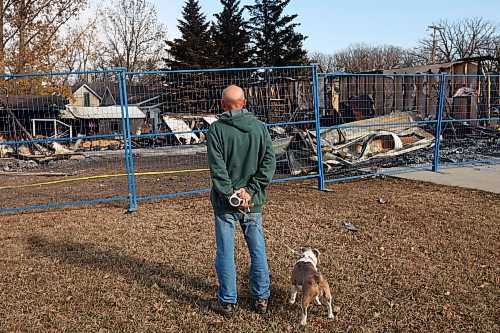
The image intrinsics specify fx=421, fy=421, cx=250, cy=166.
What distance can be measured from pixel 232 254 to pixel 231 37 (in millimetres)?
38120

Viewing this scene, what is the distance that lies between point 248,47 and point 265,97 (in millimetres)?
25892

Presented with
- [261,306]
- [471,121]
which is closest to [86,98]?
[471,121]

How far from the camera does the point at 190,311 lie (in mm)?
3602

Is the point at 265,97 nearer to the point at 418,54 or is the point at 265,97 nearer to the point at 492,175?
the point at 492,175

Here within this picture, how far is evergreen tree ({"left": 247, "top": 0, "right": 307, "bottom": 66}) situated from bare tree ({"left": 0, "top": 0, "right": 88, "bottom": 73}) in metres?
19.9

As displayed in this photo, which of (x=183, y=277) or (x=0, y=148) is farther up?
(x=0, y=148)

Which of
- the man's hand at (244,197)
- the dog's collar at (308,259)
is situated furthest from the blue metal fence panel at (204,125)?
the man's hand at (244,197)

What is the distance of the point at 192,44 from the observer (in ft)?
124

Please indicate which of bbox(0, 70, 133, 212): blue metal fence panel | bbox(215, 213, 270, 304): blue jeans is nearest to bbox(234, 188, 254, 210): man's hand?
bbox(215, 213, 270, 304): blue jeans

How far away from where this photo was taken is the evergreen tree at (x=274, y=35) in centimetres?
4041

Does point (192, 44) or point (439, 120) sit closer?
point (439, 120)

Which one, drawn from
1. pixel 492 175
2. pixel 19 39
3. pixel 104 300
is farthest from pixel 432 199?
pixel 19 39

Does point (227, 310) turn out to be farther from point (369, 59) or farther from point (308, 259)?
point (369, 59)

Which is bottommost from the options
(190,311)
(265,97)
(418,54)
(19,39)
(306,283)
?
(190,311)
